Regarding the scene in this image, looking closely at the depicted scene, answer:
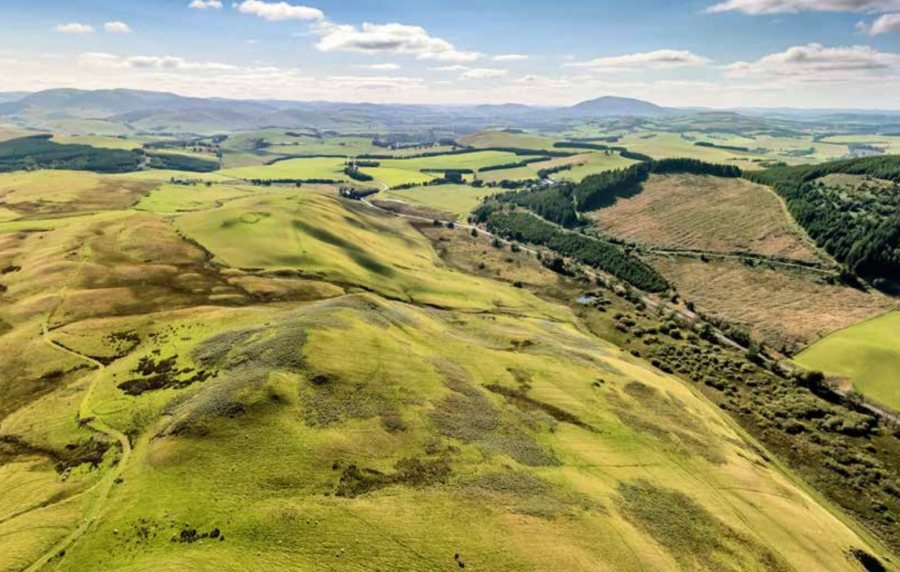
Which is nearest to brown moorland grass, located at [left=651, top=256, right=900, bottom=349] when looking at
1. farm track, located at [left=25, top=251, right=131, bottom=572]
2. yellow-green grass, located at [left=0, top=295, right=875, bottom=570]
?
yellow-green grass, located at [left=0, top=295, right=875, bottom=570]

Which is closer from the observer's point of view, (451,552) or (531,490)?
(451,552)

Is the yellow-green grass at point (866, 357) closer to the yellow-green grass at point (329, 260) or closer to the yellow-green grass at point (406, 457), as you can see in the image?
the yellow-green grass at point (406, 457)

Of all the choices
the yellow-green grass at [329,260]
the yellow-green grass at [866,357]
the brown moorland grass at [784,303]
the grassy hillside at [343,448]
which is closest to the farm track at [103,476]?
the grassy hillside at [343,448]

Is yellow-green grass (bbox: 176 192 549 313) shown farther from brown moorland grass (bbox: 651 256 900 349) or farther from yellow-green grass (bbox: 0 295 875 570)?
brown moorland grass (bbox: 651 256 900 349)

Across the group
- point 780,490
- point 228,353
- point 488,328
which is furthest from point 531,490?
point 488,328

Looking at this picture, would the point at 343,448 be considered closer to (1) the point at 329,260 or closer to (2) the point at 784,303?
(1) the point at 329,260

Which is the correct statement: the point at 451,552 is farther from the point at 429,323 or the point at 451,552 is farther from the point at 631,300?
the point at 631,300
